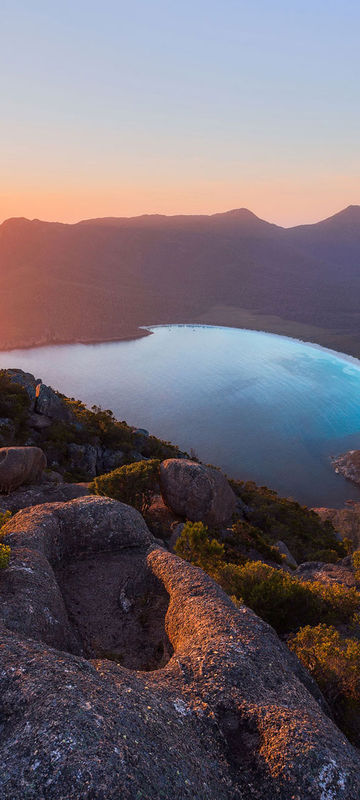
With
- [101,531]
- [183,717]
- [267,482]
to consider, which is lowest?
[267,482]

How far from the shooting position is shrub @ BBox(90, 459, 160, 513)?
3016 cm

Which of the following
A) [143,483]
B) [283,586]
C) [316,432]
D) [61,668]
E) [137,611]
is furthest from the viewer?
[316,432]

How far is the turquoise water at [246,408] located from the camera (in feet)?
332

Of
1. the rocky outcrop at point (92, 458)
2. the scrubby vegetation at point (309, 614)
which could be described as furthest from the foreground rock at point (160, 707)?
the rocky outcrop at point (92, 458)

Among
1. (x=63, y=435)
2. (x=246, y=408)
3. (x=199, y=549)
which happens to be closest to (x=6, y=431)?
(x=63, y=435)

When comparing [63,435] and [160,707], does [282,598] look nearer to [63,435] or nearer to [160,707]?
[160,707]

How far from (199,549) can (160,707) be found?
41.4 ft

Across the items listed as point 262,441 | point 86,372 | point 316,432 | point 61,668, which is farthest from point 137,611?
point 86,372

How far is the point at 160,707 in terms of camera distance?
10039 mm

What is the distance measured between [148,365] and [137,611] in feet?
585

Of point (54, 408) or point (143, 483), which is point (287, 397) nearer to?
point (54, 408)

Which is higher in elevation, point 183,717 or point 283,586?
point 183,717

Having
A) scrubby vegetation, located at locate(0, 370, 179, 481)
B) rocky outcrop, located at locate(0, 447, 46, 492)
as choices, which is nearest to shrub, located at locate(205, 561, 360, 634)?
rocky outcrop, located at locate(0, 447, 46, 492)

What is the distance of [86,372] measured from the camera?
18125 cm
